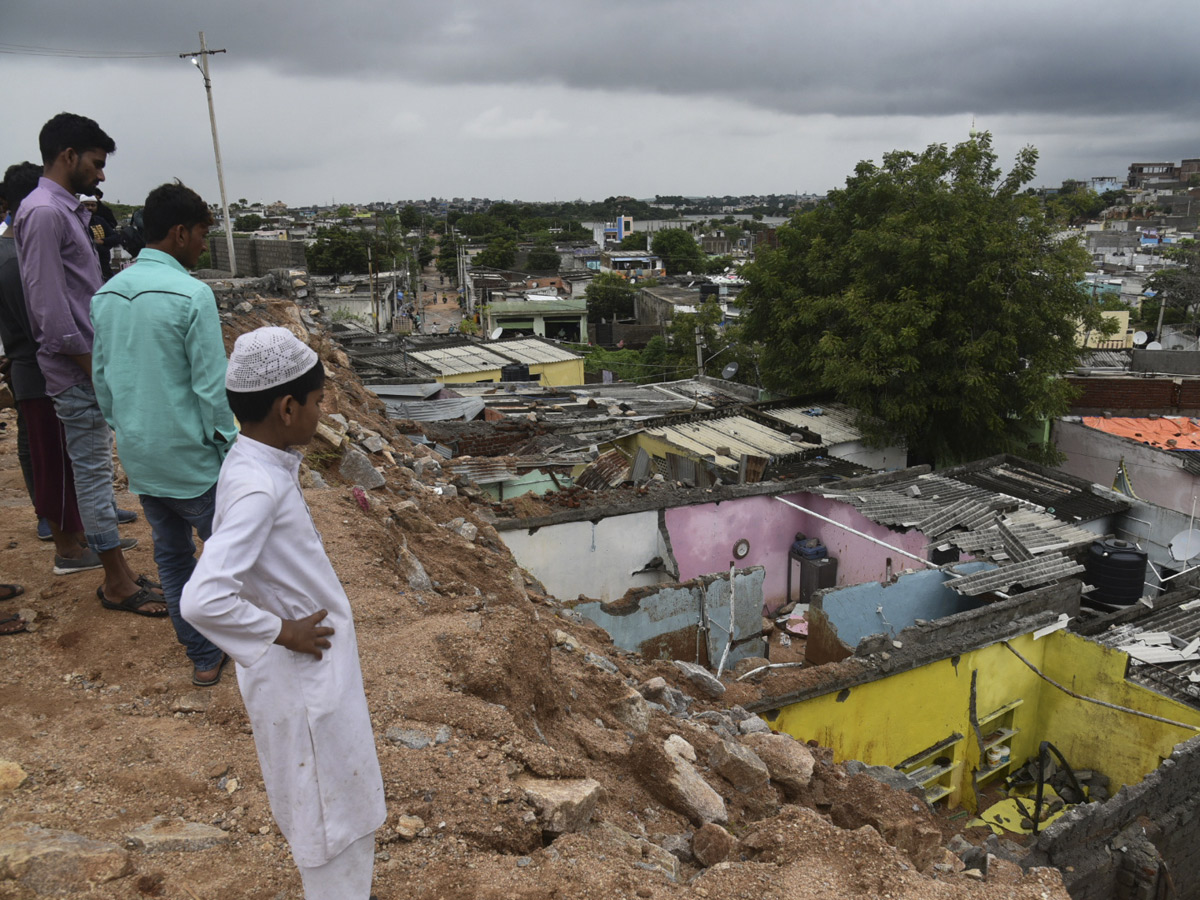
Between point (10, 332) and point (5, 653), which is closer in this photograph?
point (5, 653)

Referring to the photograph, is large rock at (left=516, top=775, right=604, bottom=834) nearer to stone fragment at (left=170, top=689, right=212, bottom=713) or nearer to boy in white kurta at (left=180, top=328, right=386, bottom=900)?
boy in white kurta at (left=180, top=328, right=386, bottom=900)

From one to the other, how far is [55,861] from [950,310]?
56.8ft

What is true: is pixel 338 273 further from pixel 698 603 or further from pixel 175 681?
pixel 175 681

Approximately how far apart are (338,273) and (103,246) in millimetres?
48950

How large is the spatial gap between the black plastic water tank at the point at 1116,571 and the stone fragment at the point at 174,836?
9.86 m

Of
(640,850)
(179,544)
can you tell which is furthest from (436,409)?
(640,850)

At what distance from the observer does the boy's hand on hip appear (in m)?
2.06

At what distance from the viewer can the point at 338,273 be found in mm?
50312

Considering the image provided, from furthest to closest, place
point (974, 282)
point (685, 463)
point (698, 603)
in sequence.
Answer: point (974, 282) < point (685, 463) < point (698, 603)

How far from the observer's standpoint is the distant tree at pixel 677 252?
251 ft

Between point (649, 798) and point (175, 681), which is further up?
point (175, 681)

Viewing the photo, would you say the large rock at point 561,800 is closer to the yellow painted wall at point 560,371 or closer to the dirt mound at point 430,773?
the dirt mound at point 430,773

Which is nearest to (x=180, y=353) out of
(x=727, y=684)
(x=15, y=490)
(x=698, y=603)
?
(x=15, y=490)

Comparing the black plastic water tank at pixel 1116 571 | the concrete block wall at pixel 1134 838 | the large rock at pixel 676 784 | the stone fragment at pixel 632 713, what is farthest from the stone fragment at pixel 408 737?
the black plastic water tank at pixel 1116 571
